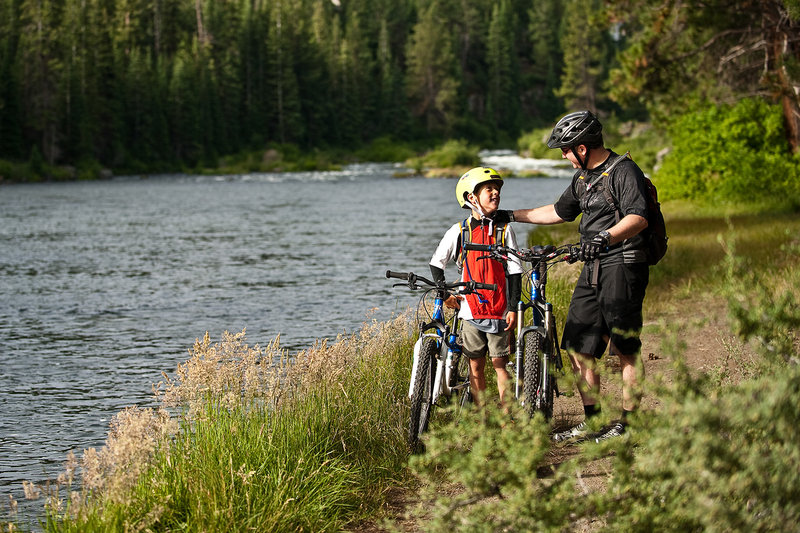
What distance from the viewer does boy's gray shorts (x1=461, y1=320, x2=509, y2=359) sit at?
6.20 metres

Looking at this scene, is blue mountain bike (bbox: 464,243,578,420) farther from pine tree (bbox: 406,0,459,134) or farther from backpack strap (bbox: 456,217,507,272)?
pine tree (bbox: 406,0,459,134)

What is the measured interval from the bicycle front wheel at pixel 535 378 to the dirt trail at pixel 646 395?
295 mm

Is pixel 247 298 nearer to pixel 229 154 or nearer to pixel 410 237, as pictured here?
pixel 410 237

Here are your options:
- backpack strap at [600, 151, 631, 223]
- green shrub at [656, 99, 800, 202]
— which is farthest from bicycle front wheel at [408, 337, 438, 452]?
green shrub at [656, 99, 800, 202]

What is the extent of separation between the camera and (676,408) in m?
3.66

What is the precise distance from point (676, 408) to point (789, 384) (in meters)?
0.39

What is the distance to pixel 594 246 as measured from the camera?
575cm

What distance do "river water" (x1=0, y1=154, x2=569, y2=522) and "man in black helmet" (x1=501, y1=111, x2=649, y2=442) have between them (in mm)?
3789

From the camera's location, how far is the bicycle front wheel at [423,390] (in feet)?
20.1

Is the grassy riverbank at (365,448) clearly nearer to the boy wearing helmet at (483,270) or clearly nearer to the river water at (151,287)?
the boy wearing helmet at (483,270)

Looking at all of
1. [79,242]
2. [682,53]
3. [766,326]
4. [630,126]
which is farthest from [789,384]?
[630,126]

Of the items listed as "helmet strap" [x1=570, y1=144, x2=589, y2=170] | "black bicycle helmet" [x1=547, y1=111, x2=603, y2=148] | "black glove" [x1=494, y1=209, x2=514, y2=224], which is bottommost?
"black glove" [x1=494, y1=209, x2=514, y2=224]

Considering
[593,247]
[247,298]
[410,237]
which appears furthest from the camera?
[410,237]

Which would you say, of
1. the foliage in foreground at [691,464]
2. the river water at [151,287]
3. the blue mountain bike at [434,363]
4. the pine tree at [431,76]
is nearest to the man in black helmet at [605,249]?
the blue mountain bike at [434,363]
